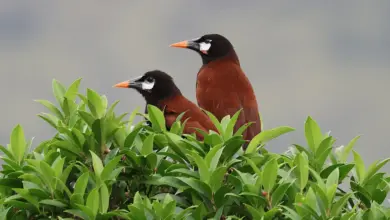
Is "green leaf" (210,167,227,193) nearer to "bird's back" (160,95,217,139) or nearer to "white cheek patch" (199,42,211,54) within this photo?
"bird's back" (160,95,217,139)

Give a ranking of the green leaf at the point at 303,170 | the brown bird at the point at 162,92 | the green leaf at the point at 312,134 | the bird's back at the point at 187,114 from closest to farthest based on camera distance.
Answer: the green leaf at the point at 303,170, the green leaf at the point at 312,134, the bird's back at the point at 187,114, the brown bird at the point at 162,92

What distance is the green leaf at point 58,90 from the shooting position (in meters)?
5.09

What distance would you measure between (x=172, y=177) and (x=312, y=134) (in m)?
0.90

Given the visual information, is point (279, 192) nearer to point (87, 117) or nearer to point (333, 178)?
point (333, 178)

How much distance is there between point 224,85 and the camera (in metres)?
7.68

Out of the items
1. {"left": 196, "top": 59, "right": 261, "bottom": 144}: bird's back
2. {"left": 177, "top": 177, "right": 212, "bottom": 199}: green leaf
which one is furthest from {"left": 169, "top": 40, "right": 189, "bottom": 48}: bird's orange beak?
{"left": 177, "top": 177, "right": 212, "bottom": 199}: green leaf

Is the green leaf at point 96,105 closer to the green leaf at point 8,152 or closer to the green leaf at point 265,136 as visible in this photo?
the green leaf at point 8,152

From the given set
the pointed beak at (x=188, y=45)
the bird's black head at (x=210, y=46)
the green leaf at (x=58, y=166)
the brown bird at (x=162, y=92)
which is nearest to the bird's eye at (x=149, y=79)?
the brown bird at (x=162, y=92)

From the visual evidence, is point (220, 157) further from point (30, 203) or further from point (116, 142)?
point (30, 203)

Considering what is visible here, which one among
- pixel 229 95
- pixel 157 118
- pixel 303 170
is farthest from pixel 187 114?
pixel 303 170

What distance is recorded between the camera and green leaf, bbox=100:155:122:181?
4.12 m

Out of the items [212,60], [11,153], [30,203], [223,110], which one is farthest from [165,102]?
[30,203]

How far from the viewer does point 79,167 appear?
14.1 ft

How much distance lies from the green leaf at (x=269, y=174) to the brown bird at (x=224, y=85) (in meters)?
2.91
